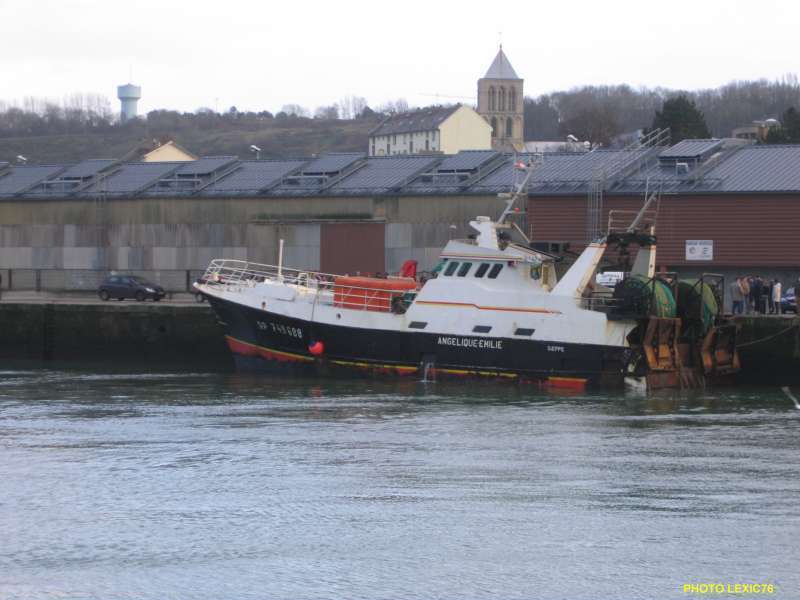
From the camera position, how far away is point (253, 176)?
49.8 meters

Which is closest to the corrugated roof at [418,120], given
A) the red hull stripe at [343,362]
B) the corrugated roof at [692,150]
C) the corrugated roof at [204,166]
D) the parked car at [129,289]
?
the corrugated roof at [204,166]

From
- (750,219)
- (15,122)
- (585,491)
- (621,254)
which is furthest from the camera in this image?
(15,122)

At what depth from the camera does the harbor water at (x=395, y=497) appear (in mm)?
14969

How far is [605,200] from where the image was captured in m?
42.3

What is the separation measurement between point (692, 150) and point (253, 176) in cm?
1643

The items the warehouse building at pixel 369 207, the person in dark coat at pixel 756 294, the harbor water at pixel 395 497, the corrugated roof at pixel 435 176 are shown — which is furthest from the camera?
the corrugated roof at pixel 435 176

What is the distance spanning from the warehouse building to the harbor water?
13797 mm

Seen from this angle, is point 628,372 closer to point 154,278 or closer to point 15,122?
point 154,278

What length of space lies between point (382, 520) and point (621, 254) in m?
15.1

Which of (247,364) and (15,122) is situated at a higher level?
(15,122)

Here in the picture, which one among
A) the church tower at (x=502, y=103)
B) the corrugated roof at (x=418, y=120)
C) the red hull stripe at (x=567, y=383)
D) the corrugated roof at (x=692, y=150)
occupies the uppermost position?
the church tower at (x=502, y=103)

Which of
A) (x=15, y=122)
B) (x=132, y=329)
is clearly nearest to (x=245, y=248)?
(x=132, y=329)

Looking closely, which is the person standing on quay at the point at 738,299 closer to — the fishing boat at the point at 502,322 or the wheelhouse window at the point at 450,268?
the fishing boat at the point at 502,322

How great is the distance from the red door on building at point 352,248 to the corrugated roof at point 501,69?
131324 millimetres
